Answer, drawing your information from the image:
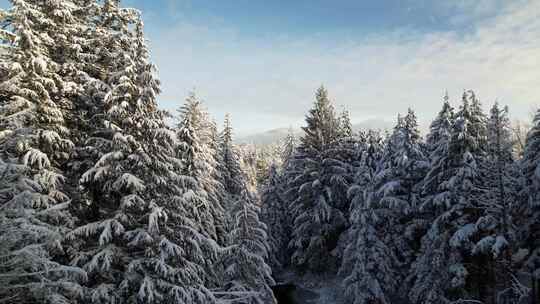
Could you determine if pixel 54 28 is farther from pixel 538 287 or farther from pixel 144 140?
pixel 538 287

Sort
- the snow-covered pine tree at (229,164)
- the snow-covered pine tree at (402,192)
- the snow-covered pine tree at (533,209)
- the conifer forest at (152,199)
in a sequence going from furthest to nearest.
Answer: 1. the snow-covered pine tree at (229,164)
2. the snow-covered pine tree at (402,192)
3. the snow-covered pine tree at (533,209)
4. the conifer forest at (152,199)

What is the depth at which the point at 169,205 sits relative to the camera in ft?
45.9

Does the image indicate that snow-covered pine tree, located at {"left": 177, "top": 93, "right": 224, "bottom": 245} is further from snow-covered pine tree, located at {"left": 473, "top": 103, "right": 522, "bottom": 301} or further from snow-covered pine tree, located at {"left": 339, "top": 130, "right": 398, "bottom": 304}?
snow-covered pine tree, located at {"left": 473, "top": 103, "right": 522, "bottom": 301}

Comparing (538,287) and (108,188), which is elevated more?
(108,188)

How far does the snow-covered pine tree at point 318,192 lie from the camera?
3086 cm

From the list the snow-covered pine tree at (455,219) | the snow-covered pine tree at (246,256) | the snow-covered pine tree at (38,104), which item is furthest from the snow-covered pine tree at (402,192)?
the snow-covered pine tree at (38,104)

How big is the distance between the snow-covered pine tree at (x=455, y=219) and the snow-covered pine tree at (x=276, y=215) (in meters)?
17.6

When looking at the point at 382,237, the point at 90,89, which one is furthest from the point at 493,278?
the point at 90,89

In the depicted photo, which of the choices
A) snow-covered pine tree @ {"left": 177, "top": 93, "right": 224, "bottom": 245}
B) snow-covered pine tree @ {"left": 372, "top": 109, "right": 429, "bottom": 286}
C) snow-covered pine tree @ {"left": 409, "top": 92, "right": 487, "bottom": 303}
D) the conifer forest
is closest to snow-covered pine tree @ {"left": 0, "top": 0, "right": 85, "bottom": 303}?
the conifer forest

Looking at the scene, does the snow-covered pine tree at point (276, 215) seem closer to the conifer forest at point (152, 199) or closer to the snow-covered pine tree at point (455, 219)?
the conifer forest at point (152, 199)

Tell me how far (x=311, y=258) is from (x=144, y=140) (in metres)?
21.7

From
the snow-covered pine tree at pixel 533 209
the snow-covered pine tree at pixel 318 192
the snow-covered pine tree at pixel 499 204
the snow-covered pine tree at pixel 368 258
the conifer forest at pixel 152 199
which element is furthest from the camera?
the snow-covered pine tree at pixel 318 192

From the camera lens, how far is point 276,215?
3856cm

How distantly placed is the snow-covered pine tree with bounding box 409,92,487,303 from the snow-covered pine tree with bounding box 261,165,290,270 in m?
→ 17.6
